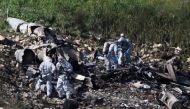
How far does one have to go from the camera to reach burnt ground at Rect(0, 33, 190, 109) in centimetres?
1791

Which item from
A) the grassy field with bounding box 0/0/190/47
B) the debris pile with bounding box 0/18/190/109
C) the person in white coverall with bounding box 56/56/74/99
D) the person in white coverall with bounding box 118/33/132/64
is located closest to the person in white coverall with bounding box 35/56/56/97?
the debris pile with bounding box 0/18/190/109

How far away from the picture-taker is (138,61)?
22.8 metres

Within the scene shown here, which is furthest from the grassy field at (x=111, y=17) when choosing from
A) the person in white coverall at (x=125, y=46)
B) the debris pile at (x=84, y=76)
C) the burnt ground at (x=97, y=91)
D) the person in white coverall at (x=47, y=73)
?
the person in white coverall at (x=47, y=73)

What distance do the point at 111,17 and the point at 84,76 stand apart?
926cm

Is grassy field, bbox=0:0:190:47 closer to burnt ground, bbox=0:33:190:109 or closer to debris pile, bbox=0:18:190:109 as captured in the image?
debris pile, bbox=0:18:190:109

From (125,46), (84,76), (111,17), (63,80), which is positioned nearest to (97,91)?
(84,76)

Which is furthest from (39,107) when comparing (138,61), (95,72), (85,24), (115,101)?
(85,24)

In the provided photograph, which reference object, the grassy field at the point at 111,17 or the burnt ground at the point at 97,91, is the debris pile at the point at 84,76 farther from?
the grassy field at the point at 111,17

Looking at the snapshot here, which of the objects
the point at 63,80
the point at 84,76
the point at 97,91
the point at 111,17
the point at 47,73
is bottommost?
the point at 97,91

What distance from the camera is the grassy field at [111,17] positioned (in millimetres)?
27703

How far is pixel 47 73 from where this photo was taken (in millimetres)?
18094

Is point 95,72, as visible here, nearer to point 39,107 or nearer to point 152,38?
point 39,107

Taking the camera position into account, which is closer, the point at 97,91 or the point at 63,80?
the point at 63,80

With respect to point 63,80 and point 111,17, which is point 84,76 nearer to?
point 63,80
